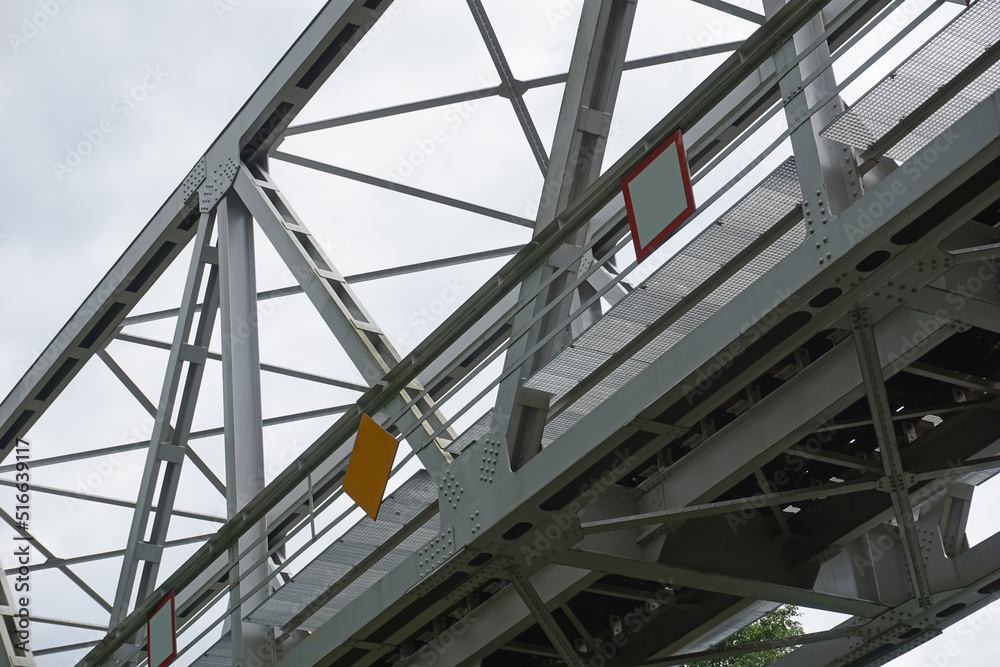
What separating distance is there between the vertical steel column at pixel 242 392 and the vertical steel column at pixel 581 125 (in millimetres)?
4655

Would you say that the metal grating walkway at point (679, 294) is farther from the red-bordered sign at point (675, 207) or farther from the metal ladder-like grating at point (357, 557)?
the metal ladder-like grating at point (357, 557)

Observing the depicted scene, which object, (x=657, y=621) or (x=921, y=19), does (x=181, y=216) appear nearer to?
(x=657, y=621)

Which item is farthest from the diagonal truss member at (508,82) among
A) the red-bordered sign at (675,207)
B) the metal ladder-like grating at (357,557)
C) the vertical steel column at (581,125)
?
the red-bordered sign at (675,207)

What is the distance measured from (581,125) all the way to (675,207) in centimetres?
192

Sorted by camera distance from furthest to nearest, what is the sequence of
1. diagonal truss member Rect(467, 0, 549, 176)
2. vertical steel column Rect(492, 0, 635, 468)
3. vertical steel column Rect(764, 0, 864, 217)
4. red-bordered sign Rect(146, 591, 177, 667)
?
diagonal truss member Rect(467, 0, 549, 176), red-bordered sign Rect(146, 591, 177, 667), vertical steel column Rect(492, 0, 635, 468), vertical steel column Rect(764, 0, 864, 217)

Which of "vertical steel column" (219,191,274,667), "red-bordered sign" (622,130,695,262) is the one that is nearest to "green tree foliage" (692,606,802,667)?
"vertical steel column" (219,191,274,667)

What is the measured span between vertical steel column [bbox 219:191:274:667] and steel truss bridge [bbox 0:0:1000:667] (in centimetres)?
4

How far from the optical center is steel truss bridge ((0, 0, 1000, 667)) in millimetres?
6383

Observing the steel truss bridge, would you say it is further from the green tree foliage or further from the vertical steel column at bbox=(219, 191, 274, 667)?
the green tree foliage

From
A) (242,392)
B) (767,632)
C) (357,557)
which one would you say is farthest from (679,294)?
(767,632)

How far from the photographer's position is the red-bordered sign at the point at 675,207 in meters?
6.45

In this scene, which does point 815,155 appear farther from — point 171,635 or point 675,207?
point 171,635

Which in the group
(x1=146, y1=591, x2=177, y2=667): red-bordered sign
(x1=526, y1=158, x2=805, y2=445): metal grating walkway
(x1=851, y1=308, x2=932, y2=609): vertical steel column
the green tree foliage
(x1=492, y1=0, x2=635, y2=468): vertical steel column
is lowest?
(x1=851, y1=308, x2=932, y2=609): vertical steel column

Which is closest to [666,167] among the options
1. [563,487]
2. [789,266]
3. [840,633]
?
[789,266]
